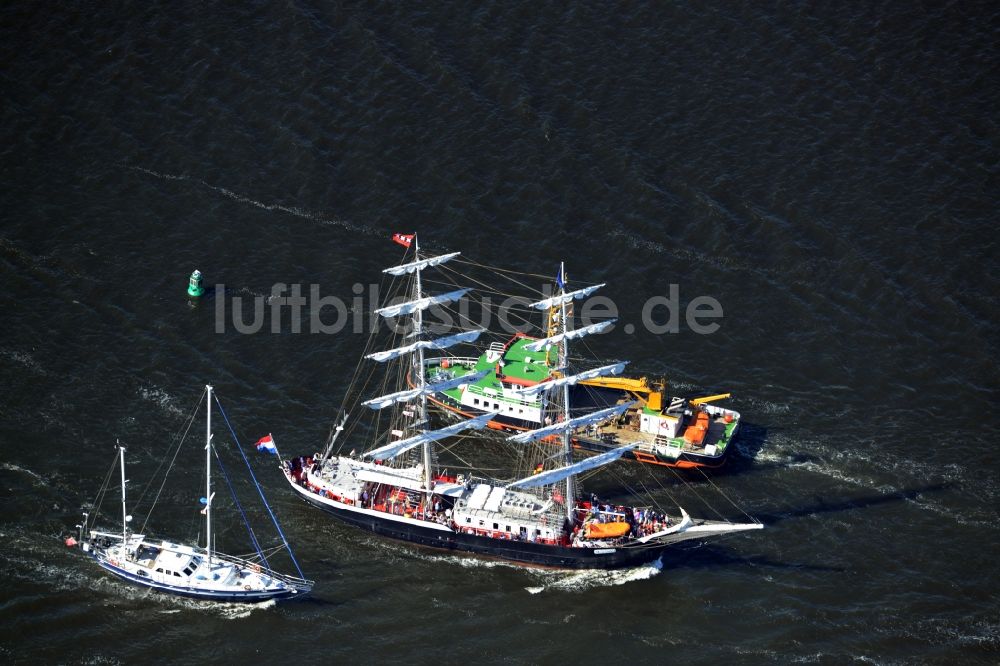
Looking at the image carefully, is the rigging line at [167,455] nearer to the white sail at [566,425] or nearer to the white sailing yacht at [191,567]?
the white sailing yacht at [191,567]

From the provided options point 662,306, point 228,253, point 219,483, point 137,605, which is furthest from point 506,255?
point 137,605

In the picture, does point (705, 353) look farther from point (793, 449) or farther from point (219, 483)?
point (219, 483)

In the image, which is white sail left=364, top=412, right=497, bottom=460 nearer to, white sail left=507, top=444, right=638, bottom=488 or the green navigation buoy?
white sail left=507, top=444, right=638, bottom=488

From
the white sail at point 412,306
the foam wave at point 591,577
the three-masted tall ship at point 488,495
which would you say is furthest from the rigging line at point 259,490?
the white sail at point 412,306

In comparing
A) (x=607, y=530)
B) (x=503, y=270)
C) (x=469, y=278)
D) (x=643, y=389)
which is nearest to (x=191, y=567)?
(x=607, y=530)

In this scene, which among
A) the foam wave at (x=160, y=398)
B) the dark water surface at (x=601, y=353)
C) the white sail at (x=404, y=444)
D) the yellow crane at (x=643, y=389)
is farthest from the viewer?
the foam wave at (x=160, y=398)

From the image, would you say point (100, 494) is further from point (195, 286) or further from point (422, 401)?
point (422, 401)
